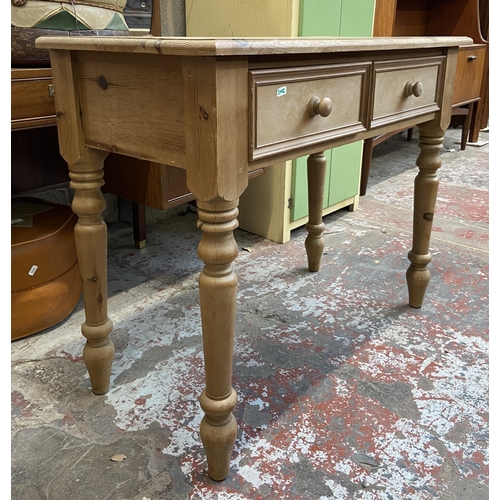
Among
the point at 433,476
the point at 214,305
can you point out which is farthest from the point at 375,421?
the point at 214,305

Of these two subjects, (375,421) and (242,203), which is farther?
(242,203)

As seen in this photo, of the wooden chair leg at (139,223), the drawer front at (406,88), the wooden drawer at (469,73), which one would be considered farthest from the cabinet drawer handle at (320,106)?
the wooden drawer at (469,73)

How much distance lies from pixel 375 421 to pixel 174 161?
82 centimetres

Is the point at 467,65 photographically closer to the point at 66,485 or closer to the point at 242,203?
the point at 242,203

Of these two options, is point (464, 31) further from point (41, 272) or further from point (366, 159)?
point (41, 272)

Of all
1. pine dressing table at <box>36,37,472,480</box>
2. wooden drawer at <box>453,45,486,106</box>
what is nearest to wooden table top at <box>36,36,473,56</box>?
pine dressing table at <box>36,37,472,480</box>

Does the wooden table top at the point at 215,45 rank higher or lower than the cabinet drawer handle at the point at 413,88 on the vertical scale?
higher

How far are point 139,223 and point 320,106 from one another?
4.45 feet

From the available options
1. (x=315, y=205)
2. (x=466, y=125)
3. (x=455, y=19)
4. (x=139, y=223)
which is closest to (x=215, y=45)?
(x=315, y=205)

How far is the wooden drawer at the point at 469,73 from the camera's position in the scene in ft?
12.5

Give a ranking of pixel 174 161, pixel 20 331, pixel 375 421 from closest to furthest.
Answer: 1. pixel 174 161
2. pixel 375 421
3. pixel 20 331

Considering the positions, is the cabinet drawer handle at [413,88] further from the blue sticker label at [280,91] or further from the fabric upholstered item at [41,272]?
the fabric upholstered item at [41,272]

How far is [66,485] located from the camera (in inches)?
43.0

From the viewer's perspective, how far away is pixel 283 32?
2084 millimetres
